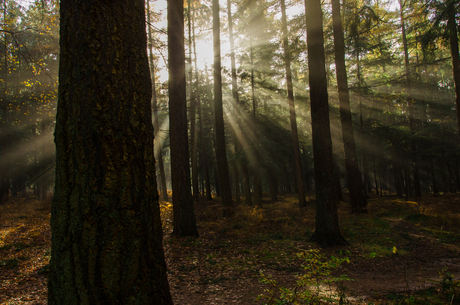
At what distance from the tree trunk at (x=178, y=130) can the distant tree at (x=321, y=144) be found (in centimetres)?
396

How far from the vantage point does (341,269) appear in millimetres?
5418

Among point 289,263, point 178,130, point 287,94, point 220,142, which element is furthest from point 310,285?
point 287,94

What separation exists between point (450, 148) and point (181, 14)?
19.3 metres

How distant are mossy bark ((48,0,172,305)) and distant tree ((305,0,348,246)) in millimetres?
5726

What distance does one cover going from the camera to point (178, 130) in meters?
8.17

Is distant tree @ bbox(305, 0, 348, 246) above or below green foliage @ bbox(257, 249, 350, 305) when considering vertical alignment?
above

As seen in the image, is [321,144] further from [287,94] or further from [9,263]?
[287,94]

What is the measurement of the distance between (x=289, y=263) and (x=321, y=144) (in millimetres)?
3245

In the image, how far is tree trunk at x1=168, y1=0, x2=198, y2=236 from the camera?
26.3 ft

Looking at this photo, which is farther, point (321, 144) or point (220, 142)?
point (220, 142)

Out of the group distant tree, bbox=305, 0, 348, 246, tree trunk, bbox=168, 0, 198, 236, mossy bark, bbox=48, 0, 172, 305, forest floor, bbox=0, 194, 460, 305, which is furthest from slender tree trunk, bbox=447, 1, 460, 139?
mossy bark, bbox=48, 0, 172, 305

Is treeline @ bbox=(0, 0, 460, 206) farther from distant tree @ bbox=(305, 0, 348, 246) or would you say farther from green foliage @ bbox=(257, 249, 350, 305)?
green foliage @ bbox=(257, 249, 350, 305)

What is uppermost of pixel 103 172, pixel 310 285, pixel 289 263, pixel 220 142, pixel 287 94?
pixel 287 94

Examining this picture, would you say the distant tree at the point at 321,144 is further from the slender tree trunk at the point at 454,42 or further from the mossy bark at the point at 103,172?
the slender tree trunk at the point at 454,42
